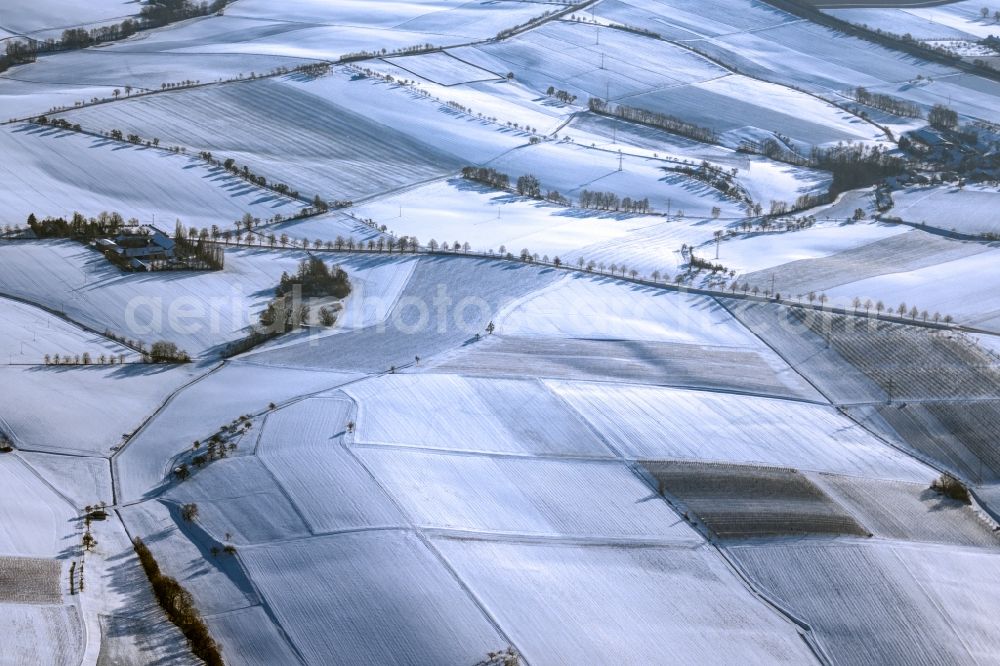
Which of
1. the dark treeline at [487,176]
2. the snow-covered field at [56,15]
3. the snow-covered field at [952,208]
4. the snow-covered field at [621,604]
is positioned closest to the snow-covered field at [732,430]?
the snow-covered field at [621,604]

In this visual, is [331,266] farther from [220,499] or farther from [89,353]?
[220,499]

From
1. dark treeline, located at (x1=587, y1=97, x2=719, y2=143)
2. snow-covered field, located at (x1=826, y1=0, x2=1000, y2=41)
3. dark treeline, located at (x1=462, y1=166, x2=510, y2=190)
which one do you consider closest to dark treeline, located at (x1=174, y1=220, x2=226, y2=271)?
dark treeline, located at (x1=462, y1=166, x2=510, y2=190)

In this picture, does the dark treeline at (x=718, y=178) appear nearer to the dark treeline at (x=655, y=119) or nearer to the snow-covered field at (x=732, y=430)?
the dark treeline at (x=655, y=119)

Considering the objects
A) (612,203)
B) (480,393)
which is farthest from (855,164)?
(480,393)

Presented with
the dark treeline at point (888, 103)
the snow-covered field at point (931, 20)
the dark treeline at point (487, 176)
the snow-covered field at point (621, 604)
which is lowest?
the snow-covered field at point (621, 604)

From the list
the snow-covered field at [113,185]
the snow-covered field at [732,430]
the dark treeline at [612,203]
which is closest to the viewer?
the snow-covered field at [732,430]

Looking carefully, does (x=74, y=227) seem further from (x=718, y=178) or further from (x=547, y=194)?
(x=718, y=178)
